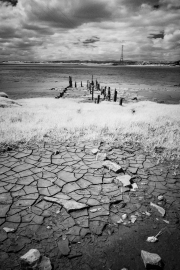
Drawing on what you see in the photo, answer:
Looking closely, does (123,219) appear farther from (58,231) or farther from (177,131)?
(177,131)

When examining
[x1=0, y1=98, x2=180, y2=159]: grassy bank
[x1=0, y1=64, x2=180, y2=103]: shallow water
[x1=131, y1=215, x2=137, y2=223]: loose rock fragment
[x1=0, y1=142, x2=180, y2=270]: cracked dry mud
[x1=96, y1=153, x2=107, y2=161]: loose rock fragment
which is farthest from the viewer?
[x1=0, y1=64, x2=180, y2=103]: shallow water

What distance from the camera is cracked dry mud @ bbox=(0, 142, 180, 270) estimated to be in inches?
90.6

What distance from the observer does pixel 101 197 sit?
334 centimetres

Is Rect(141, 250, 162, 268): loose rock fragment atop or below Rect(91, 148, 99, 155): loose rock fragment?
below

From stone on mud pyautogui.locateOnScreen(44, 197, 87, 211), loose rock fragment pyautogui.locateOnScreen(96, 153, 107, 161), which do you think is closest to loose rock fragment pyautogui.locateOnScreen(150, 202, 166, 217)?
stone on mud pyautogui.locateOnScreen(44, 197, 87, 211)

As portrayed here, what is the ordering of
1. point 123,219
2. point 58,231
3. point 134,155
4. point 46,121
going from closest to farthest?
point 58,231 → point 123,219 → point 134,155 → point 46,121

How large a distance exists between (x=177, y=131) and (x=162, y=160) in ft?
9.57

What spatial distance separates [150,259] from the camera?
218 cm

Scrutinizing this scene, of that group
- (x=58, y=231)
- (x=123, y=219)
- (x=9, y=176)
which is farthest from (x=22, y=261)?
(x=9, y=176)

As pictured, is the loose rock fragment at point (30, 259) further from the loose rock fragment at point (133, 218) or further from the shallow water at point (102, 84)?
the shallow water at point (102, 84)

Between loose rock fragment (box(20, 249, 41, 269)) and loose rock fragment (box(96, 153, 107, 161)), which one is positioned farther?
loose rock fragment (box(96, 153, 107, 161))

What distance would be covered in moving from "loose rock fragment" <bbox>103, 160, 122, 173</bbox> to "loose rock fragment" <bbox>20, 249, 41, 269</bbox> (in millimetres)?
2463

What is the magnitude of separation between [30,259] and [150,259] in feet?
5.17

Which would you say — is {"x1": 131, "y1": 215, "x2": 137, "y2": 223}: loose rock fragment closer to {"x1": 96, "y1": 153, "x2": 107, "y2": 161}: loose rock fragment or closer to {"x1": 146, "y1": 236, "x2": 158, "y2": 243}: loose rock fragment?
{"x1": 146, "y1": 236, "x2": 158, "y2": 243}: loose rock fragment
